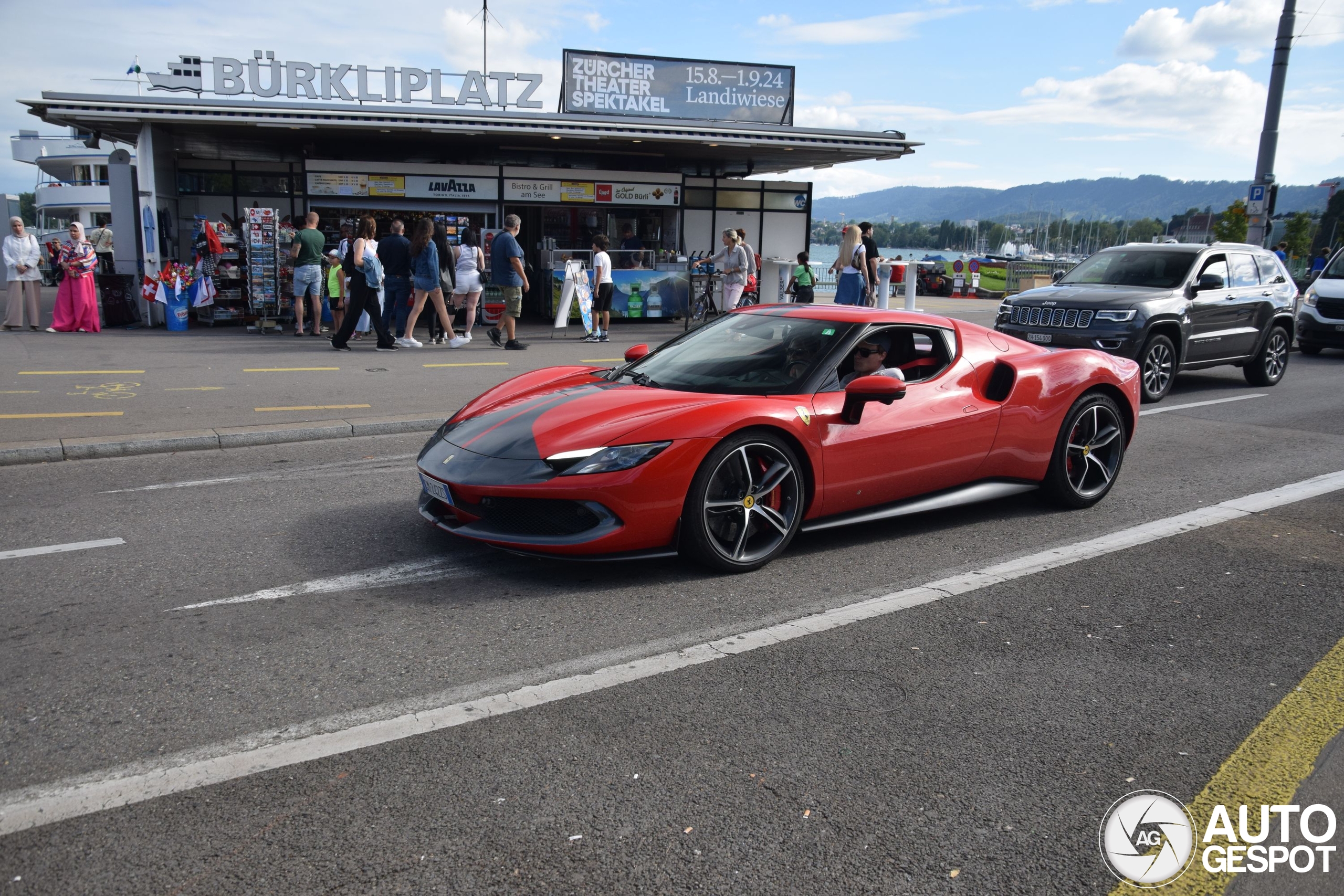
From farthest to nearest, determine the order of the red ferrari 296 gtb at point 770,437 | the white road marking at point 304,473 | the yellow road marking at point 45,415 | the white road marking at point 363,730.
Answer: the yellow road marking at point 45,415 → the white road marking at point 304,473 → the red ferrari 296 gtb at point 770,437 → the white road marking at point 363,730

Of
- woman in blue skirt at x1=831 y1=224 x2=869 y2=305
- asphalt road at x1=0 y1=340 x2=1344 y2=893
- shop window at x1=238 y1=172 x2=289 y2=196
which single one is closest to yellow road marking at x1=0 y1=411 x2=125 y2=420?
asphalt road at x1=0 y1=340 x2=1344 y2=893

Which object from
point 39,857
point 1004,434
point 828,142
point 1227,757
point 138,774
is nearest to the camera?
point 39,857

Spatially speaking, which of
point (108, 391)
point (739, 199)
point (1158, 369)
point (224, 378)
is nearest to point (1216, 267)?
point (1158, 369)

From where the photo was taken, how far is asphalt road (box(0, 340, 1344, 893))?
254 cm

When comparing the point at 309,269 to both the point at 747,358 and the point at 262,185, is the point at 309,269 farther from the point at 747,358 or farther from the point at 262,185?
the point at 747,358

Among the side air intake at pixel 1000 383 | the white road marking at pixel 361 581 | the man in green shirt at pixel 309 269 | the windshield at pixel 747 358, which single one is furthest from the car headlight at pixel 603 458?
the man in green shirt at pixel 309 269

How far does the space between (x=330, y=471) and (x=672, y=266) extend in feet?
46.7

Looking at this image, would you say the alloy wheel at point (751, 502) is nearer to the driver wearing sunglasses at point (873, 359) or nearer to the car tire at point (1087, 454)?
the driver wearing sunglasses at point (873, 359)

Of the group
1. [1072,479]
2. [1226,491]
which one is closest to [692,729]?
[1072,479]

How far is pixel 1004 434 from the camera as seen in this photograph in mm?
5684

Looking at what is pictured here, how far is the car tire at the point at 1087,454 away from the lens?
604cm

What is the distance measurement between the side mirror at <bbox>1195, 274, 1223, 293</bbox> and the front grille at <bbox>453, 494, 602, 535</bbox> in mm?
9701

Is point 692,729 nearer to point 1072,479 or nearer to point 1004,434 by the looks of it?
point 1004,434

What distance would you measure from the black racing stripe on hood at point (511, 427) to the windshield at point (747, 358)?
0.33 m
